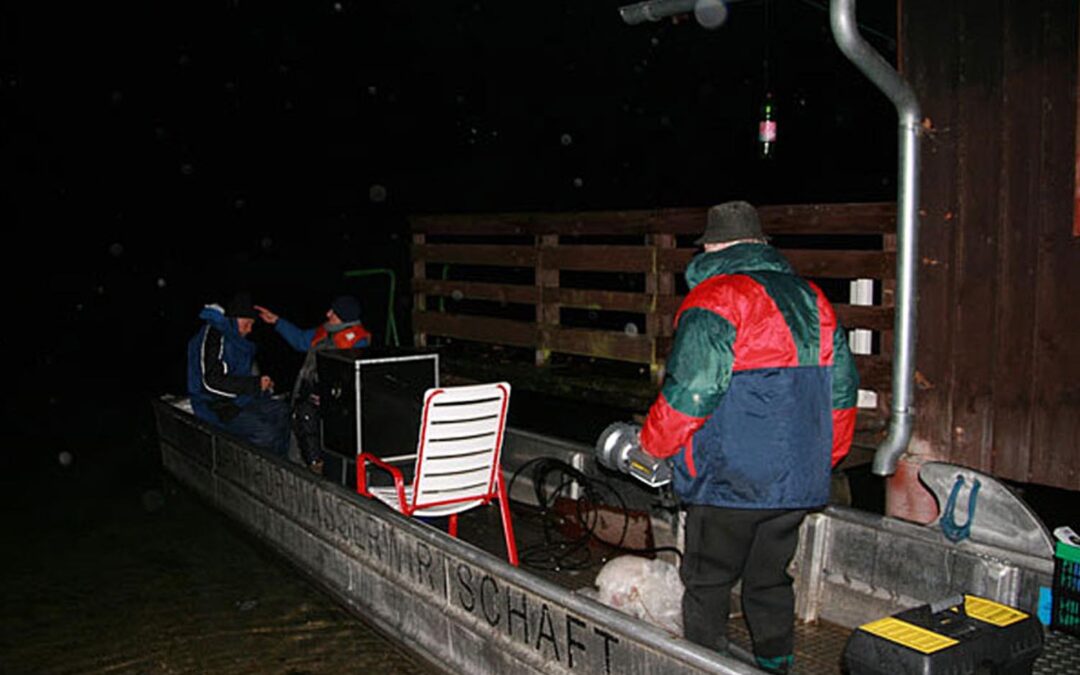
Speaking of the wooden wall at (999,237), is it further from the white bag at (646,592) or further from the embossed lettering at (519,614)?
the embossed lettering at (519,614)

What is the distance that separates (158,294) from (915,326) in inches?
935

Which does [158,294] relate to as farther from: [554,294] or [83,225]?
[554,294]

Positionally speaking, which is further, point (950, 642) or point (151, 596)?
point (151, 596)

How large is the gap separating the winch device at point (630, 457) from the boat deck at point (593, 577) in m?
0.96

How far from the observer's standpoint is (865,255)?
24.3 feet

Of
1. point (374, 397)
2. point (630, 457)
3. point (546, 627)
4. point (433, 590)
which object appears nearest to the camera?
point (546, 627)

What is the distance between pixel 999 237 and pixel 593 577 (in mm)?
3015

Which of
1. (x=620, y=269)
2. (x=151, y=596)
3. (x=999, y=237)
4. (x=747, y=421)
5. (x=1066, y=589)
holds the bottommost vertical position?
(x=151, y=596)

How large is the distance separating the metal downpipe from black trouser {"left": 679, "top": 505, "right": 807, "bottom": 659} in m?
1.91

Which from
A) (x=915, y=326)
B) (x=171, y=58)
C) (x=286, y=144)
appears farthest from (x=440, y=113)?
(x=915, y=326)

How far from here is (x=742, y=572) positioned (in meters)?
4.04

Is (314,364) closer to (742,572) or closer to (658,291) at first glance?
(658,291)

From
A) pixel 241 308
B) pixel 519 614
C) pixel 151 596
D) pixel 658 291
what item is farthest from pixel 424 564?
pixel 658 291

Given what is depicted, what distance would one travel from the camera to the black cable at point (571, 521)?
6.24 metres
